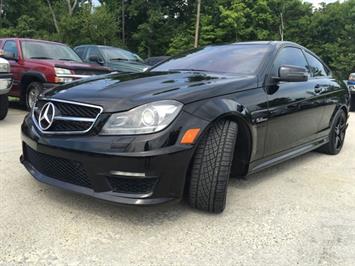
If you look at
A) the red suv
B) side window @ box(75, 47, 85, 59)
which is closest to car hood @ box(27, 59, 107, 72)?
the red suv

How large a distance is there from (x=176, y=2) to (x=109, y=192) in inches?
1602

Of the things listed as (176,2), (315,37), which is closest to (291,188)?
(315,37)

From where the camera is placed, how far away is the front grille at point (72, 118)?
2938mm

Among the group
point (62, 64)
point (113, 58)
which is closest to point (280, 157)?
point (62, 64)

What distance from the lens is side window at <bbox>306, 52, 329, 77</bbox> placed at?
5.10 meters

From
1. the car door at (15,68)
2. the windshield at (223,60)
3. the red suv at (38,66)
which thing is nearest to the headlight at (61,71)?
the red suv at (38,66)

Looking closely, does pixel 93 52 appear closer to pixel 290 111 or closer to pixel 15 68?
pixel 15 68

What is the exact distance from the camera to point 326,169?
4.90 m

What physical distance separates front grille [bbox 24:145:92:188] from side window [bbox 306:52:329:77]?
3.25 m

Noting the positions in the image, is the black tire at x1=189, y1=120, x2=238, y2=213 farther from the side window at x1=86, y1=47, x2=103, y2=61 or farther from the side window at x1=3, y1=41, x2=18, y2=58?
the side window at x1=86, y1=47, x2=103, y2=61

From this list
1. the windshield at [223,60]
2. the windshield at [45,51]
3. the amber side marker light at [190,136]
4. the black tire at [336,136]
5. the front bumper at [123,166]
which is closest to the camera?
the front bumper at [123,166]

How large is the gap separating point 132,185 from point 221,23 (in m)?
34.7

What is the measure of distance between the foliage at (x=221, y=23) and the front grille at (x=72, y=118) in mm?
31225

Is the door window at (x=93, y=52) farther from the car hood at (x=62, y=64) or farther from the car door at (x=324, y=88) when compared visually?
the car door at (x=324, y=88)
